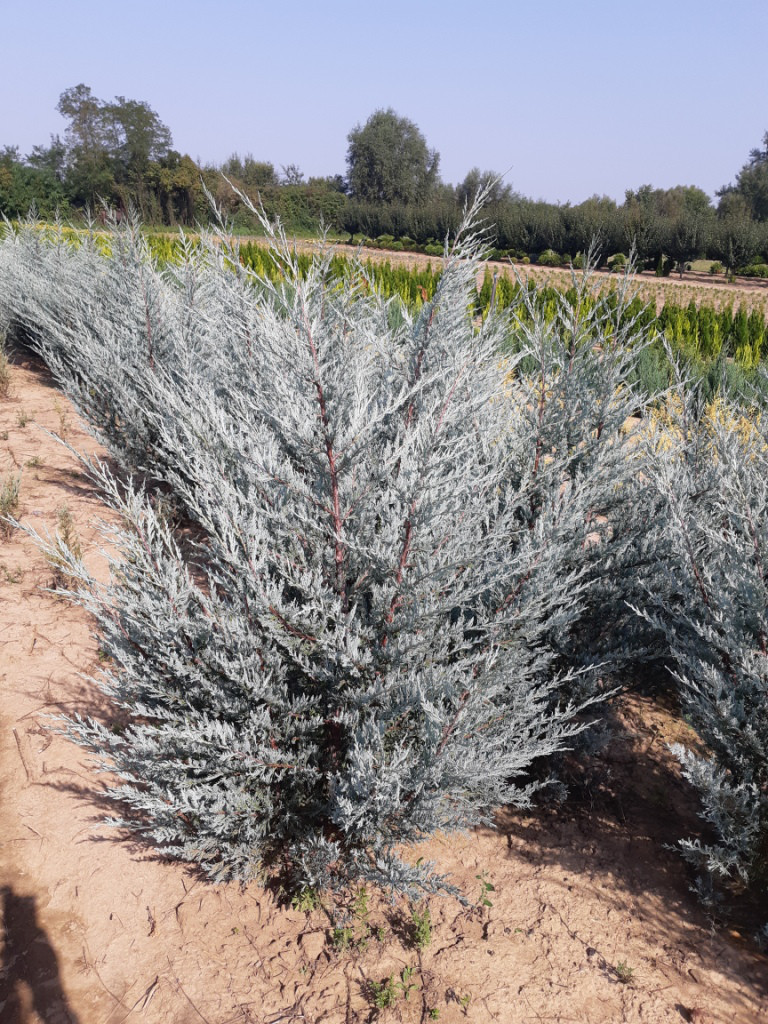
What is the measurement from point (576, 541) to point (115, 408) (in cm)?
353

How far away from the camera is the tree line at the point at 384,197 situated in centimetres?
2508

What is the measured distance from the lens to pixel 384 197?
50875 mm

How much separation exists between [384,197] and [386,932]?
2174 inches

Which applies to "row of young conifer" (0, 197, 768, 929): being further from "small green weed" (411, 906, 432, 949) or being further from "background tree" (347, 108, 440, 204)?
"background tree" (347, 108, 440, 204)

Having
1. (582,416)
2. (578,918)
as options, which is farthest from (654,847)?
(582,416)

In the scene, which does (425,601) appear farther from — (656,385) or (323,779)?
(656,385)

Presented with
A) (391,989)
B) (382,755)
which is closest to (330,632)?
(382,755)

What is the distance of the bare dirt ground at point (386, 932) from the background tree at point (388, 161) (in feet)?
172

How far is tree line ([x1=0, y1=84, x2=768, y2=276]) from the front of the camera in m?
25.1

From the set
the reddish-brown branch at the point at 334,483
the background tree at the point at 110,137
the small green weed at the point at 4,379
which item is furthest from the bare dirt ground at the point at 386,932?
the background tree at the point at 110,137

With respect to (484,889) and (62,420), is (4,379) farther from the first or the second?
(484,889)

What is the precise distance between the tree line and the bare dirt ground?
62.9ft

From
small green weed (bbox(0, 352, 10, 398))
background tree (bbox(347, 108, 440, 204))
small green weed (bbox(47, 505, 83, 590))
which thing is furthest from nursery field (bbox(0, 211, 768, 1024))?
background tree (bbox(347, 108, 440, 204))

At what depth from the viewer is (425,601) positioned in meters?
2.03
